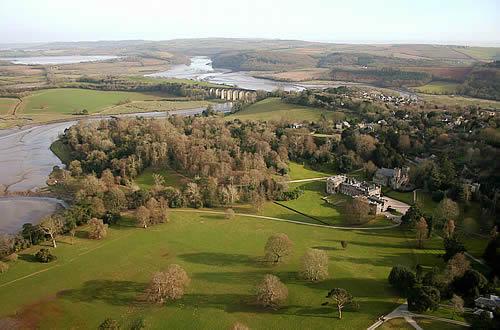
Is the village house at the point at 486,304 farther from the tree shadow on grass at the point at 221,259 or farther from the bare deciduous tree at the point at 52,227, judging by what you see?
the bare deciduous tree at the point at 52,227

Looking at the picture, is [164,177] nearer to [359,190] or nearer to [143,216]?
[143,216]

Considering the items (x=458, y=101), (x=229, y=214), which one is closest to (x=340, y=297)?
(x=229, y=214)

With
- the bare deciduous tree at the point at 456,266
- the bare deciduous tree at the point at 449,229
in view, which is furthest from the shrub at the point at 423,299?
the bare deciduous tree at the point at 449,229

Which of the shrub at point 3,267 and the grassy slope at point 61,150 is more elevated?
the grassy slope at point 61,150

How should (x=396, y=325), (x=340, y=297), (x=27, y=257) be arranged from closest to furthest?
(x=396, y=325), (x=340, y=297), (x=27, y=257)

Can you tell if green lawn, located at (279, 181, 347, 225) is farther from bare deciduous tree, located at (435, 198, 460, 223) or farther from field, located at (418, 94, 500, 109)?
field, located at (418, 94, 500, 109)

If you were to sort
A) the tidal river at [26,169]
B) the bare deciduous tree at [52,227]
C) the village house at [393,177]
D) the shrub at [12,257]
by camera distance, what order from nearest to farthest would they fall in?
the shrub at [12,257] → the bare deciduous tree at [52,227] → the tidal river at [26,169] → the village house at [393,177]

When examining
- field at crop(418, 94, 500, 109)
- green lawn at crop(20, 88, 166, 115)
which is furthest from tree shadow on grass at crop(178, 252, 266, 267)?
green lawn at crop(20, 88, 166, 115)
